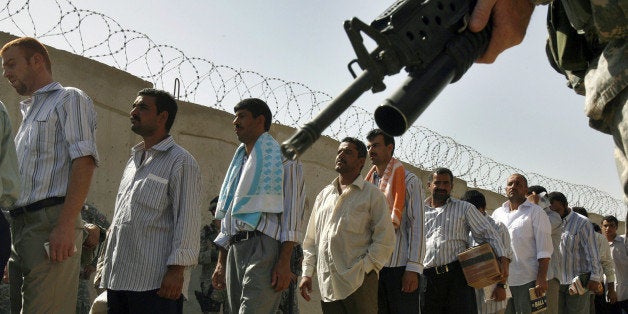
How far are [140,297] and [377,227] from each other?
1718 mm

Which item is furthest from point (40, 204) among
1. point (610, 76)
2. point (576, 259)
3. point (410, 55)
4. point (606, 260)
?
point (606, 260)

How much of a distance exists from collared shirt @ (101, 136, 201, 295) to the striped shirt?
632cm

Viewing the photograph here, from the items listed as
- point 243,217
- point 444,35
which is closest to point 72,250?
point 243,217

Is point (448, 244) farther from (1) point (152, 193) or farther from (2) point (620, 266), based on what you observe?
(2) point (620, 266)

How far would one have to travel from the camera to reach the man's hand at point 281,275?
192 inches

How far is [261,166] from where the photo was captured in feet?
16.7

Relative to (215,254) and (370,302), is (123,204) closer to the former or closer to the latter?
(370,302)

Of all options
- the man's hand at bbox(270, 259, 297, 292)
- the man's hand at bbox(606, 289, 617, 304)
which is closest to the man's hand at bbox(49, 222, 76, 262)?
the man's hand at bbox(270, 259, 297, 292)

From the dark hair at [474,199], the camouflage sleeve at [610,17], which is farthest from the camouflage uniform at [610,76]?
the dark hair at [474,199]

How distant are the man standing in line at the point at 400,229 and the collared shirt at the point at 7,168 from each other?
2.80 m

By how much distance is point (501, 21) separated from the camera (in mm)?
2705

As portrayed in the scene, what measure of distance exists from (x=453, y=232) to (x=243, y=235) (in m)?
2.42

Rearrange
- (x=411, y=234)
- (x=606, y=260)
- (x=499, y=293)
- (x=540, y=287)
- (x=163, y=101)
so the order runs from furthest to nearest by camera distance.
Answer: (x=606, y=260)
(x=540, y=287)
(x=499, y=293)
(x=411, y=234)
(x=163, y=101)

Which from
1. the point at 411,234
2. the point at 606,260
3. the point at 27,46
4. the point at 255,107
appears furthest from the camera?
the point at 606,260
